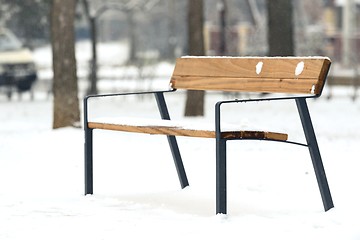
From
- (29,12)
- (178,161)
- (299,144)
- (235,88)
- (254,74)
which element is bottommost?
(29,12)

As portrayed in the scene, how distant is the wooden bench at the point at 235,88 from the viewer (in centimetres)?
745

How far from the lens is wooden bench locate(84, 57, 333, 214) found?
7449 mm

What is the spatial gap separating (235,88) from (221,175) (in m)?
0.97

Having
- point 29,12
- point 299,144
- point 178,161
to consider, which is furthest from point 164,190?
point 29,12

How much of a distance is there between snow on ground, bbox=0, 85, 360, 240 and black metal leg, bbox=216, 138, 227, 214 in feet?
0.33

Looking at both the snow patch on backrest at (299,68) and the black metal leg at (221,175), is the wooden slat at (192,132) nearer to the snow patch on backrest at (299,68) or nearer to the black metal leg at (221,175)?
the black metal leg at (221,175)

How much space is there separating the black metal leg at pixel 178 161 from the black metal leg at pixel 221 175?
141 centimetres

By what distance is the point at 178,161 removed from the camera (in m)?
8.96

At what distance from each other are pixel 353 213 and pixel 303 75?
36.1 inches

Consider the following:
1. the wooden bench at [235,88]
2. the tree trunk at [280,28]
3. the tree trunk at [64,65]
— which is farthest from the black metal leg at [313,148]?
the tree trunk at [280,28]

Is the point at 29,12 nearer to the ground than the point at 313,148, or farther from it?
nearer to the ground

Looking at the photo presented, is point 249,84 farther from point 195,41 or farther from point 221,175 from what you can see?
point 195,41

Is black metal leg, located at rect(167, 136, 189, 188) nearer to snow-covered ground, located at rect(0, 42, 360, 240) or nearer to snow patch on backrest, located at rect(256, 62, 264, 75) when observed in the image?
snow-covered ground, located at rect(0, 42, 360, 240)

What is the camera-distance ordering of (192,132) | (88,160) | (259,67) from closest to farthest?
1. (192,132)
2. (259,67)
3. (88,160)
